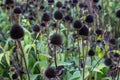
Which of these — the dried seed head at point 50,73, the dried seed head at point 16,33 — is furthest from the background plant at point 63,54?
the dried seed head at point 16,33

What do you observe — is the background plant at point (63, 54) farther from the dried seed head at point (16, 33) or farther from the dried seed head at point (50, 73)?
the dried seed head at point (16, 33)

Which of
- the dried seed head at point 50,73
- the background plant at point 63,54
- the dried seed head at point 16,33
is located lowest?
the background plant at point 63,54

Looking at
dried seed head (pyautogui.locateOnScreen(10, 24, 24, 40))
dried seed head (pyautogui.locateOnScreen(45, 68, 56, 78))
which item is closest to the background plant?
dried seed head (pyautogui.locateOnScreen(45, 68, 56, 78))

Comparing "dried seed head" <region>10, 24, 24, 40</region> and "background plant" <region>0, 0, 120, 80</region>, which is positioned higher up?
"dried seed head" <region>10, 24, 24, 40</region>

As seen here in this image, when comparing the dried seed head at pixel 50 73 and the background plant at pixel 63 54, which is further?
the background plant at pixel 63 54

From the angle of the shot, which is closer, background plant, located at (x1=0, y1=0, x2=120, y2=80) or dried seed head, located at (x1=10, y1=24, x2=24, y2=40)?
dried seed head, located at (x1=10, y1=24, x2=24, y2=40)

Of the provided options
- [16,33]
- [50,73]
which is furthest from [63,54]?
[16,33]

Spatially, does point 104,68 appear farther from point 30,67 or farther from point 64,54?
point 30,67

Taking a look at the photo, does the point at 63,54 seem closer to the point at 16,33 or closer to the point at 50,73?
the point at 50,73

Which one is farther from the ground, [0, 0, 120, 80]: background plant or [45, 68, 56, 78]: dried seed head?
[45, 68, 56, 78]: dried seed head

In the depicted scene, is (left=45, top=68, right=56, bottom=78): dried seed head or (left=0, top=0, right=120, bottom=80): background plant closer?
(left=45, top=68, right=56, bottom=78): dried seed head

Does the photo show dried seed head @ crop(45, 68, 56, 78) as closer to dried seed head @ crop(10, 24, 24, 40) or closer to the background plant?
the background plant

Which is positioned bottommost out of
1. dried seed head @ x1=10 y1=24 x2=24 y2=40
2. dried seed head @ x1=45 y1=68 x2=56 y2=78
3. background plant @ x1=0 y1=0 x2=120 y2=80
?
background plant @ x1=0 y1=0 x2=120 y2=80

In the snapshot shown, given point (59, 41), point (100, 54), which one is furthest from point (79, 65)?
point (59, 41)
